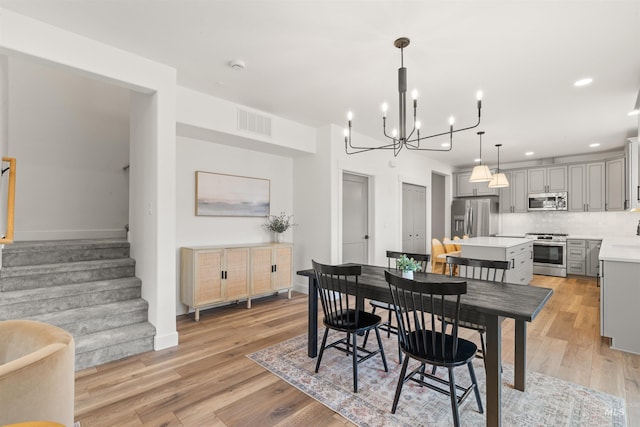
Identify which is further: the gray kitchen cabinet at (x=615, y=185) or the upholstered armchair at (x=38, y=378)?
the gray kitchen cabinet at (x=615, y=185)

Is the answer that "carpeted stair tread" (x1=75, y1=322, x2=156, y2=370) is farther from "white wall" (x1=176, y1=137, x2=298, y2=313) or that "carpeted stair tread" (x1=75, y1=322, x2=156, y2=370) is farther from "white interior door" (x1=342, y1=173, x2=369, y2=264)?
"white interior door" (x1=342, y1=173, x2=369, y2=264)

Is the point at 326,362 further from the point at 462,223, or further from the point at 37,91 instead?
the point at 462,223

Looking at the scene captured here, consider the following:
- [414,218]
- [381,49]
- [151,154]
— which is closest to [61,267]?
[151,154]

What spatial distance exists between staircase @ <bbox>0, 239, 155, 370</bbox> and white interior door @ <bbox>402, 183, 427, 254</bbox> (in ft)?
16.2

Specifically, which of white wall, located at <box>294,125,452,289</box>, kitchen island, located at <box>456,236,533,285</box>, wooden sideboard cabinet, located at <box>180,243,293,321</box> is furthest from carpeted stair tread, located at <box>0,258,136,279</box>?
kitchen island, located at <box>456,236,533,285</box>

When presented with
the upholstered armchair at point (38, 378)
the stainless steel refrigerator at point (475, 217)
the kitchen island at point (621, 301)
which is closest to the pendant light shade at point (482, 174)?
the kitchen island at point (621, 301)

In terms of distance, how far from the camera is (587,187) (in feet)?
21.3

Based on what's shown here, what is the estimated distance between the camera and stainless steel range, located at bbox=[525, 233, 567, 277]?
6519 millimetres

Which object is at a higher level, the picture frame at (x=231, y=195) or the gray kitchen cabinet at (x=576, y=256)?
the picture frame at (x=231, y=195)

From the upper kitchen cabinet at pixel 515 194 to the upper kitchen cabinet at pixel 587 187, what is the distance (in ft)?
2.78

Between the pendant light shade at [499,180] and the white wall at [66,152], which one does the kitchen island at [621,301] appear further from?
the white wall at [66,152]

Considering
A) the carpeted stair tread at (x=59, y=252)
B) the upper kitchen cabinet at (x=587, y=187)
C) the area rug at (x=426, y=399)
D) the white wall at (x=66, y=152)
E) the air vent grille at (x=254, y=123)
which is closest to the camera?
the area rug at (x=426, y=399)

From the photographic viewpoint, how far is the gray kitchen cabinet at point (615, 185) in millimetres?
5980

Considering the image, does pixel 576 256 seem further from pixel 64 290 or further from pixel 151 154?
pixel 64 290
